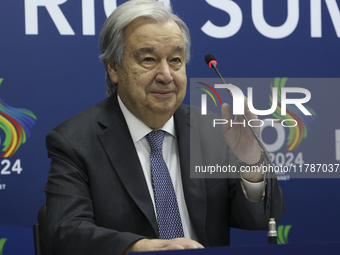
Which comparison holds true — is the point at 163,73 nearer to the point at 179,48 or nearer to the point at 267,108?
the point at 179,48

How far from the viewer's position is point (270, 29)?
244 cm

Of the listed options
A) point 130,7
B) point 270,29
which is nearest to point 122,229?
point 130,7

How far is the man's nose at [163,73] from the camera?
1514 mm

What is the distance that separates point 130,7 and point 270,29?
3.91ft

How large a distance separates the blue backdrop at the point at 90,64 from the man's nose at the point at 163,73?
0.88m

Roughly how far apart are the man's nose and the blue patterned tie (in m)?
0.25

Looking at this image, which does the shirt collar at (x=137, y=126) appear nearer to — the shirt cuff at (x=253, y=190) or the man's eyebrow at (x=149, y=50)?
the man's eyebrow at (x=149, y=50)

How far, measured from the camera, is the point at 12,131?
2.23 metres

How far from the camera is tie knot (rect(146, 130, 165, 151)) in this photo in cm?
156

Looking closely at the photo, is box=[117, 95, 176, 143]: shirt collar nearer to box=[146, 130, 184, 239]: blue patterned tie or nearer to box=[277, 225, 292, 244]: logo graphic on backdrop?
box=[146, 130, 184, 239]: blue patterned tie

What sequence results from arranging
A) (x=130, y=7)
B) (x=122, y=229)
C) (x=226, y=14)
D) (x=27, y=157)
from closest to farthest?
(x=122, y=229) → (x=130, y=7) → (x=27, y=157) → (x=226, y=14)

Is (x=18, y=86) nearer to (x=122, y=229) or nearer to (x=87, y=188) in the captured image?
(x=87, y=188)

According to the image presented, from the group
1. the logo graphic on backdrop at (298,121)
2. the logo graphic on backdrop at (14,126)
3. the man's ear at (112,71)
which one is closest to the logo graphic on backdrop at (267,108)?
the logo graphic on backdrop at (298,121)

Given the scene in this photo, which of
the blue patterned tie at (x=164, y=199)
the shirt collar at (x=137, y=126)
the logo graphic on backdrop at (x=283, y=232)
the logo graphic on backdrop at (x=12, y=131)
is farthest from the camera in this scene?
the logo graphic on backdrop at (x=283, y=232)
